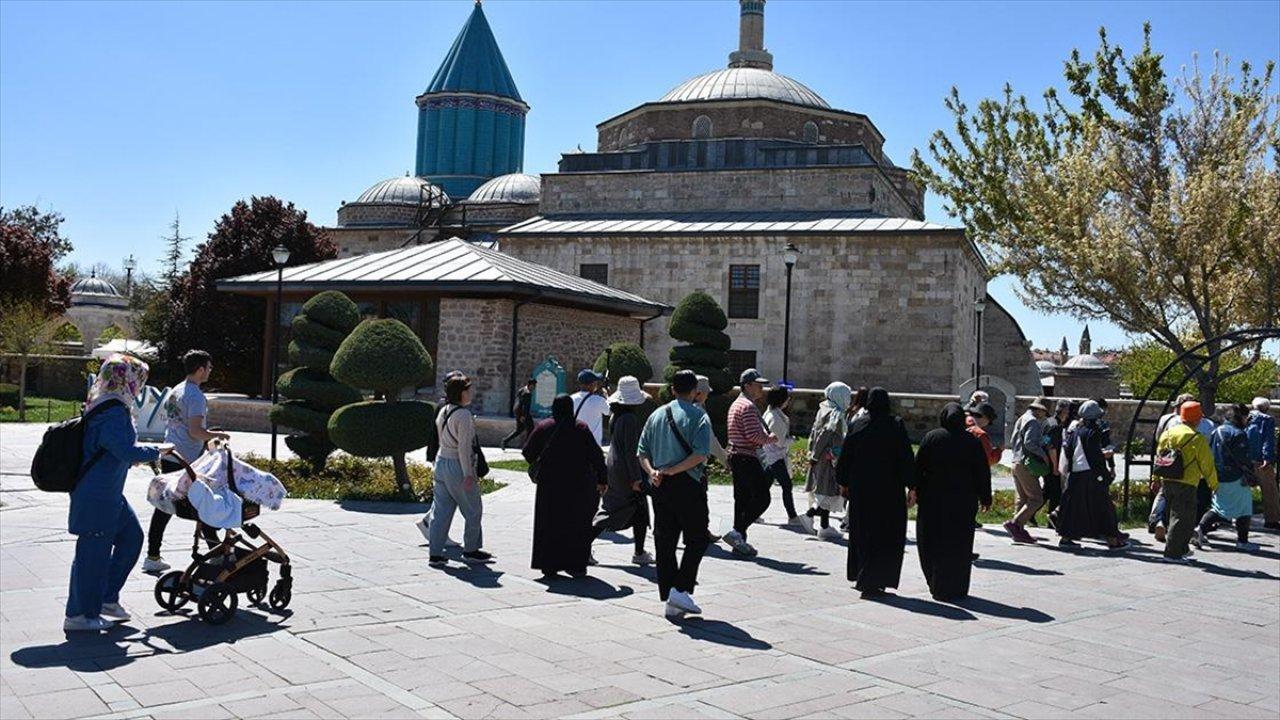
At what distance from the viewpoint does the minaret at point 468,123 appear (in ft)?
174

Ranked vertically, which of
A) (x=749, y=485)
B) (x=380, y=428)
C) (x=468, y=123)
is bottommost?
(x=749, y=485)

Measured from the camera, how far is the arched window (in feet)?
121

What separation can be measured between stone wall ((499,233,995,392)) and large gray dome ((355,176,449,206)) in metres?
17.4

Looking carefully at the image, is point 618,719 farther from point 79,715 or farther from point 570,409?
point 570,409

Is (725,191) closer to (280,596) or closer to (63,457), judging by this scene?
(280,596)

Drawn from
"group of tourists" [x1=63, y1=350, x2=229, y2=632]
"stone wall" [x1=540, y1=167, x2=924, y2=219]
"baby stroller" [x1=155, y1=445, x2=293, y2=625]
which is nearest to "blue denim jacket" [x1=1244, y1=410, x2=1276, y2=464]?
"baby stroller" [x1=155, y1=445, x2=293, y2=625]

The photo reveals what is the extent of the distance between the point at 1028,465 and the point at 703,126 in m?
27.3

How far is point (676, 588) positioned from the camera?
7.03 metres

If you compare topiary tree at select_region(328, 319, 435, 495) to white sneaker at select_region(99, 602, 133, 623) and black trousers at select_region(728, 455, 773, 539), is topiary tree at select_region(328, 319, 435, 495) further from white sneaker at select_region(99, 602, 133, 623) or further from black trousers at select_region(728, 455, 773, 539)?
white sneaker at select_region(99, 602, 133, 623)

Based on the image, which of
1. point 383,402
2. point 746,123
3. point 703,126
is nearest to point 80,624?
point 383,402

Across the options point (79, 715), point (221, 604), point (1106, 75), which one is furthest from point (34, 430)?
point (1106, 75)

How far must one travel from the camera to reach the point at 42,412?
2695 centimetres

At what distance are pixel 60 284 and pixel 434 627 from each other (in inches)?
1440

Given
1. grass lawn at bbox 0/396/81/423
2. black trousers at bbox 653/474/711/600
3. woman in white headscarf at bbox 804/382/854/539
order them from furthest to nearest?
grass lawn at bbox 0/396/81/423
woman in white headscarf at bbox 804/382/854/539
black trousers at bbox 653/474/711/600
